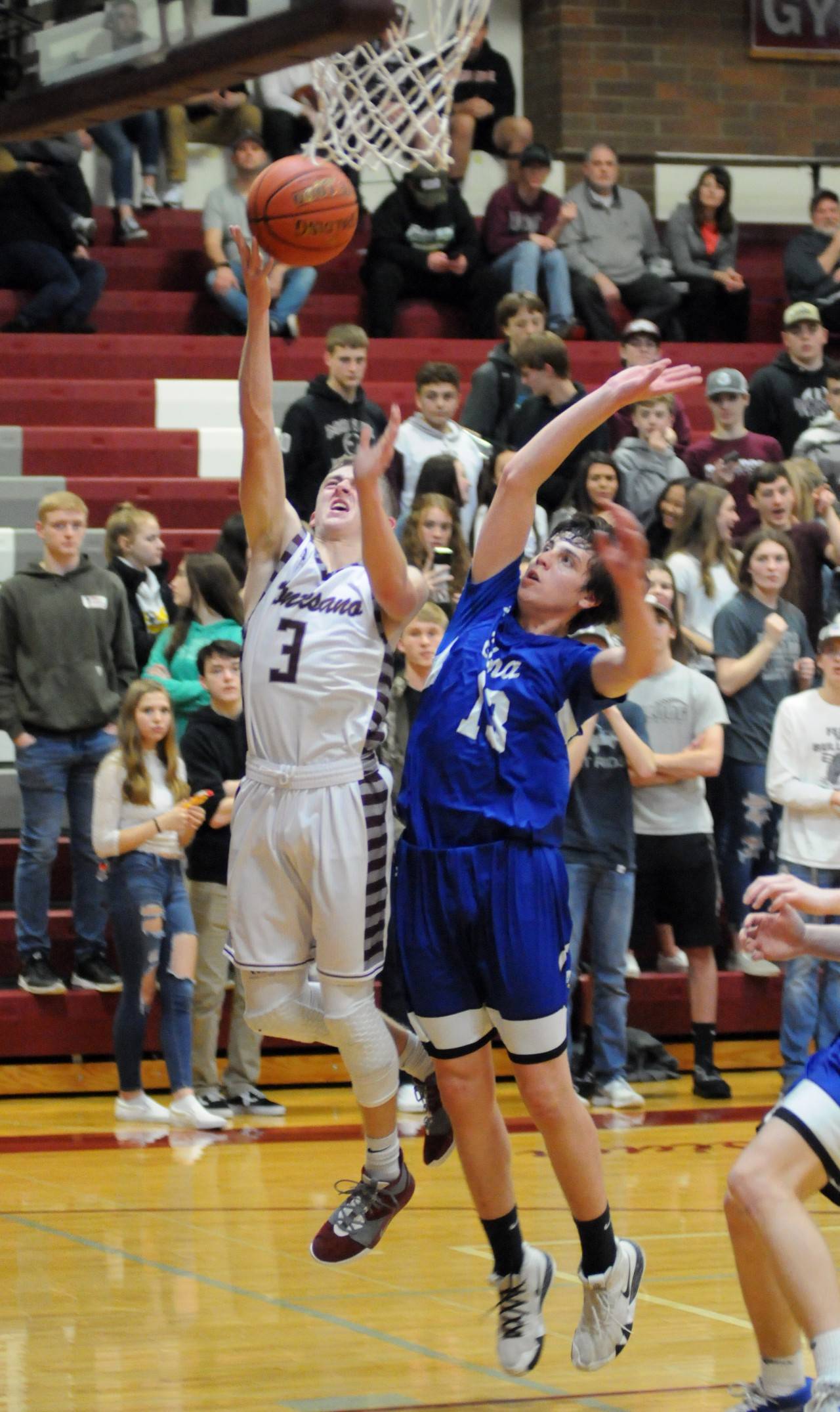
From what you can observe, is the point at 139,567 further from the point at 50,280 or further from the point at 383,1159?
the point at 383,1159

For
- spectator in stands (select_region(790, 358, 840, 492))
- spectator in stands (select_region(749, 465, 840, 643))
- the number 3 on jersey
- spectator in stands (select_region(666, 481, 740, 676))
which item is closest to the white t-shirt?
spectator in stands (select_region(666, 481, 740, 676))

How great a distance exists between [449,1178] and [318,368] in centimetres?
648

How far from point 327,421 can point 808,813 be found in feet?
10.4

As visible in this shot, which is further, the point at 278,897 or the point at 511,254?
the point at 511,254

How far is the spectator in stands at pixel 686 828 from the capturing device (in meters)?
8.55

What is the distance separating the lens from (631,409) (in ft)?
35.1

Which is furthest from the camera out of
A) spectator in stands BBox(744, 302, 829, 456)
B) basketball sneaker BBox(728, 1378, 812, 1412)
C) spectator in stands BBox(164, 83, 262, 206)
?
spectator in stands BBox(164, 83, 262, 206)

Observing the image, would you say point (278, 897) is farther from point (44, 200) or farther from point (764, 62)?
point (764, 62)

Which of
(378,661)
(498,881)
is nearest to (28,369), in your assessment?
(378,661)

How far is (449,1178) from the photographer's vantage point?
7352 millimetres

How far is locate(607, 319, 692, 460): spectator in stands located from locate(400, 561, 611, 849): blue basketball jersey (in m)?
5.94

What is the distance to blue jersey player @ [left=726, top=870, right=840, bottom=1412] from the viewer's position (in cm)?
403

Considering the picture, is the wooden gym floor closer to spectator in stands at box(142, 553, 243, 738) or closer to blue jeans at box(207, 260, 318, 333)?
spectator in stands at box(142, 553, 243, 738)

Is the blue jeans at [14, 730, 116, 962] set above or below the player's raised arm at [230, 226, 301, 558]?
below
